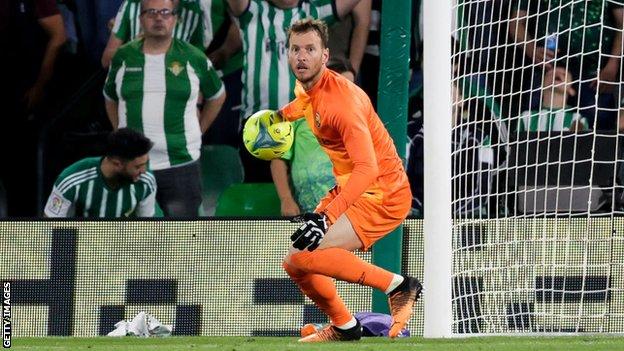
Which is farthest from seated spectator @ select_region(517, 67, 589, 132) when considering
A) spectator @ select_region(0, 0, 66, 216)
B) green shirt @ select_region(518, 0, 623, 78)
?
spectator @ select_region(0, 0, 66, 216)

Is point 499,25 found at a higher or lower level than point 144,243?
higher

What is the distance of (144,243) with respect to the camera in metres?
9.67

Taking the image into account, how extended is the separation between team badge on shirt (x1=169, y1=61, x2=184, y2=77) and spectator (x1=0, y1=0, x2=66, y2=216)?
76 cm

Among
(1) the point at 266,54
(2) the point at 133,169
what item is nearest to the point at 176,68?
(1) the point at 266,54

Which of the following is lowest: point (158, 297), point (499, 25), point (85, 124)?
point (158, 297)

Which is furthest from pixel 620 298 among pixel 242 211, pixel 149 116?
pixel 149 116

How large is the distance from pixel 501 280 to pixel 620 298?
3.51 feet

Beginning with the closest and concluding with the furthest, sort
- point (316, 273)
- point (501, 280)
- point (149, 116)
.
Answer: point (316, 273) < point (501, 280) < point (149, 116)

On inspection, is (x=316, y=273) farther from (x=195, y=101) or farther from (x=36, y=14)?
(x=36, y=14)

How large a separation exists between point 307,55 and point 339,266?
108 cm

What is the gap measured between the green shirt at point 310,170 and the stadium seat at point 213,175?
1.41ft

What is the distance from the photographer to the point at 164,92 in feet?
32.7

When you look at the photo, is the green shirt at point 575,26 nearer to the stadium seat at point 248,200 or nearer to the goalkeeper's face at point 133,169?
the stadium seat at point 248,200

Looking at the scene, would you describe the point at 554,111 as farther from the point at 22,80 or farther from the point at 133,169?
the point at 22,80
